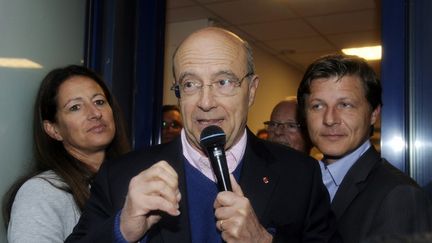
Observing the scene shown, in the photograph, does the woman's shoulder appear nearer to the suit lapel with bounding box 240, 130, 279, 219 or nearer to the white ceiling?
the suit lapel with bounding box 240, 130, 279, 219

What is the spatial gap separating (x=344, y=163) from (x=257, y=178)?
485mm

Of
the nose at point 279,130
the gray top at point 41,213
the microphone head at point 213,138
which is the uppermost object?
the nose at point 279,130

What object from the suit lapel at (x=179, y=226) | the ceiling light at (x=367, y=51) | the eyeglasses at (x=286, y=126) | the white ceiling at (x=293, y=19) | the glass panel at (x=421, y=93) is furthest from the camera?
the ceiling light at (x=367, y=51)

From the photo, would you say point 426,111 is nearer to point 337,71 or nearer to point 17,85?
point 337,71

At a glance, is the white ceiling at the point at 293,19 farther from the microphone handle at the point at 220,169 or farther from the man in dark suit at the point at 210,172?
the microphone handle at the point at 220,169

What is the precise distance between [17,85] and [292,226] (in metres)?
1.15

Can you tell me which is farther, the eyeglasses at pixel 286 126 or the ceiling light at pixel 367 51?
the ceiling light at pixel 367 51

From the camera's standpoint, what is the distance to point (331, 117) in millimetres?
1690

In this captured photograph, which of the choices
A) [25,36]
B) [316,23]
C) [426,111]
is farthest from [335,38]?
[25,36]

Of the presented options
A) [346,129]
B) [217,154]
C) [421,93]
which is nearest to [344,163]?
[346,129]

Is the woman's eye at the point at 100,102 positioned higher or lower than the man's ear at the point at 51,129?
higher

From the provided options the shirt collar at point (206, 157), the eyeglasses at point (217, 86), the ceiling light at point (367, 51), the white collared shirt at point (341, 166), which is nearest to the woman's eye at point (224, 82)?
the eyeglasses at point (217, 86)

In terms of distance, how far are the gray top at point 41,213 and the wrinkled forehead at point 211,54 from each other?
65cm

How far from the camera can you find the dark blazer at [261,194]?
4.21ft
